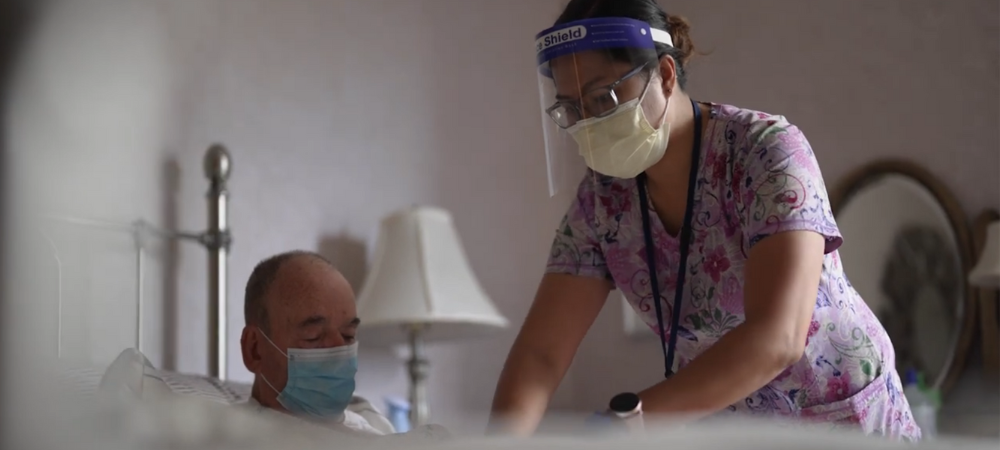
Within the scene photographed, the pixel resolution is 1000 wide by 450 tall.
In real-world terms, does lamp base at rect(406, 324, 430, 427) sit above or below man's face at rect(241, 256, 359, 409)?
below

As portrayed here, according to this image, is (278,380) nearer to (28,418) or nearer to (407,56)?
(28,418)

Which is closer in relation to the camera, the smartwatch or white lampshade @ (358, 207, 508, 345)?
the smartwatch

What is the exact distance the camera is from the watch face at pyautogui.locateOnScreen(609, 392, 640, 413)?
80 cm

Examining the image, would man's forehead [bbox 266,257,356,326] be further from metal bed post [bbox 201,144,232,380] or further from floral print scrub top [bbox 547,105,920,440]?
metal bed post [bbox 201,144,232,380]

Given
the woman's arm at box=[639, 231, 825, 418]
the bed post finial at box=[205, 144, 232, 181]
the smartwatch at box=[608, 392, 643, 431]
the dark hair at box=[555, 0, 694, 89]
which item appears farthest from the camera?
the bed post finial at box=[205, 144, 232, 181]

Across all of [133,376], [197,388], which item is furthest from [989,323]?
[133,376]

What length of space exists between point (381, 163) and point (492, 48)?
0.51 meters

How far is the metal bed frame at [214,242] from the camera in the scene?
2.02 m

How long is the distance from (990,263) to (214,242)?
164 centimetres

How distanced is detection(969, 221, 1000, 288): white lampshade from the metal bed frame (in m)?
1.60

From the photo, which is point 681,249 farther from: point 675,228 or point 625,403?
point 625,403

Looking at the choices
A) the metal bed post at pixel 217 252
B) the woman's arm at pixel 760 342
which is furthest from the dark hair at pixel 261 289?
the woman's arm at pixel 760 342

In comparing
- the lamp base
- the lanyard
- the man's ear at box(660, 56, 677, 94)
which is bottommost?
the lamp base

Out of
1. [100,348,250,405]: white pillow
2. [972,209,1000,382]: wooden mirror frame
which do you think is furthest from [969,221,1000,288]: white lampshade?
[100,348,250,405]: white pillow
